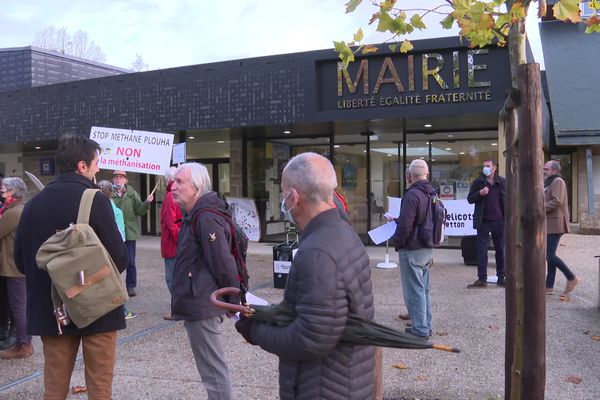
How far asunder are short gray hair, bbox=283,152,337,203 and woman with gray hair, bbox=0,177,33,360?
3917 mm

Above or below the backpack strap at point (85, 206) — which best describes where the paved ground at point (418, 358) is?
below

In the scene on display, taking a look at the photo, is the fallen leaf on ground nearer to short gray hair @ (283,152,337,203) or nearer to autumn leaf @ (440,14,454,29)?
short gray hair @ (283,152,337,203)

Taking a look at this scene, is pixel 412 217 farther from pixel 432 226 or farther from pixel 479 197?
pixel 479 197

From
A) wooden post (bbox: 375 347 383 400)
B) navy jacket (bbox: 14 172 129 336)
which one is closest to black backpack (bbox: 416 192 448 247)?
wooden post (bbox: 375 347 383 400)

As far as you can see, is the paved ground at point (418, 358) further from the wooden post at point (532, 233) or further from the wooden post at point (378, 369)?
the wooden post at point (532, 233)

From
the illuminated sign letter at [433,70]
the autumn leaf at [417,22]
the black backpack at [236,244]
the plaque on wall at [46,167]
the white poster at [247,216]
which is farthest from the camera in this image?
the plaque on wall at [46,167]

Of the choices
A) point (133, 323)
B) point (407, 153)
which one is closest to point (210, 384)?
point (133, 323)

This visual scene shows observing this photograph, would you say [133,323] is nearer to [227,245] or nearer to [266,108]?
[227,245]

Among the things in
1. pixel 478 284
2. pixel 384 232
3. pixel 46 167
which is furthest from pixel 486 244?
pixel 46 167

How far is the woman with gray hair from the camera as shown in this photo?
521 centimetres

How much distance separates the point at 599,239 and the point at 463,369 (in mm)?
10637

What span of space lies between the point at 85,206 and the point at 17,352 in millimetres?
2868

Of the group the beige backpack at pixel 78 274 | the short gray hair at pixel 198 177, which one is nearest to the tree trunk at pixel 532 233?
the short gray hair at pixel 198 177

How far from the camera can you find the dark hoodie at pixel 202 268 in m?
3.56
